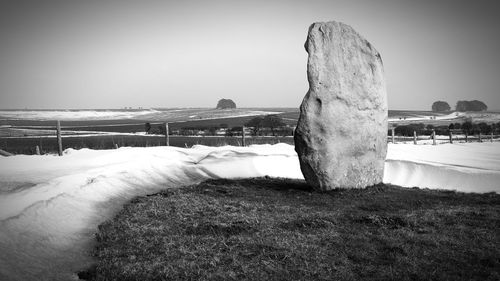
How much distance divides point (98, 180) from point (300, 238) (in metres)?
6.05

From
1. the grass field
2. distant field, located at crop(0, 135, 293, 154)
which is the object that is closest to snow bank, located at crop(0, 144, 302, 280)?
the grass field

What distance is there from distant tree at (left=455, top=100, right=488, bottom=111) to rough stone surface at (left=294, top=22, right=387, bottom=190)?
114 m

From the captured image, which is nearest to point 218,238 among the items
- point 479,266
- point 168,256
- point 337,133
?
point 168,256

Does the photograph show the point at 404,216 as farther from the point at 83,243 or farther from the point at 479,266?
the point at 83,243

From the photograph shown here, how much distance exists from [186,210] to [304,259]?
3.66 m

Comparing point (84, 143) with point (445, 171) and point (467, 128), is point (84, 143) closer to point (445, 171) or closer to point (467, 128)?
point (445, 171)

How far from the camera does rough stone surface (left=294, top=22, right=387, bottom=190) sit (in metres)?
10.7

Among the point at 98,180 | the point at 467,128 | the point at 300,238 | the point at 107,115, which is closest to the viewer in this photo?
the point at 300,238

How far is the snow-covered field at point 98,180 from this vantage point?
19.5ft

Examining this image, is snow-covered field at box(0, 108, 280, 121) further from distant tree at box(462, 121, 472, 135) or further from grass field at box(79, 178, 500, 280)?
grass field at box(79, 178, 500, 280)

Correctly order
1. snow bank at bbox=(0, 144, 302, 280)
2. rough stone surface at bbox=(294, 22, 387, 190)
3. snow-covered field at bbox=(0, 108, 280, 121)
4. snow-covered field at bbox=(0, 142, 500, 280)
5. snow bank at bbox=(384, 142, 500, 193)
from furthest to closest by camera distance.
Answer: snow-covered field at bbox=(0, 108, 280, 121) → snow bank at bbox=(384, 142, 500, 193) → rough stone surface at bbox=(294, 22, 387, 190) → snow-covered field at bbox=(0, 142, 500, 280) → snow bank at bbox=(0, 144, 302, 280)

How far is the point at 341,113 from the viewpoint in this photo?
432 inches

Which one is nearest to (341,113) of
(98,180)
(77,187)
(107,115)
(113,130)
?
(98,180)

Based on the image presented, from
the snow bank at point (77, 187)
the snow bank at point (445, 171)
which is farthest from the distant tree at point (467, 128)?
the snow bank at point (77, 187)
